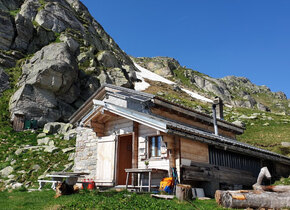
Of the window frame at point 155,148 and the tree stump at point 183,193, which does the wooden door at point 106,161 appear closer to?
the window frame at point 155,148

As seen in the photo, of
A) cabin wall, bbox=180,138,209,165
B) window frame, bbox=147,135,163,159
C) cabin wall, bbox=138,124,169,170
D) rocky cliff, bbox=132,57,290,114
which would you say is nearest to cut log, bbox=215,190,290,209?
cabin wall, bbox=180,138,209,165

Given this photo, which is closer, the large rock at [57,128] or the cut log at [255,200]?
the cut log at [255,200]

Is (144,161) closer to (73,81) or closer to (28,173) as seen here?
(28,173)

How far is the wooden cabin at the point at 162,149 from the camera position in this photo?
9.66 metres

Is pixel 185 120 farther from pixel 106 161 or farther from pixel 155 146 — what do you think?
pixel 106 161

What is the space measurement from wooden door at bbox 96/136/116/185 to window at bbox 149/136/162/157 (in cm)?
190

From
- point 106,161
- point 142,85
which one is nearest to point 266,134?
point 106,161

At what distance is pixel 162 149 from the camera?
401 inches

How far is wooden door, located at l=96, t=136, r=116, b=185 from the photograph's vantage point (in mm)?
11375

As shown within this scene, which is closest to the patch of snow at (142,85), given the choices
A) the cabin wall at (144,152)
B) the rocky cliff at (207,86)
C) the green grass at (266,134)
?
the rocky cliff at (207,86)

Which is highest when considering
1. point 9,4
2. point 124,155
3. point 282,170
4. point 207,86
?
point 207,86

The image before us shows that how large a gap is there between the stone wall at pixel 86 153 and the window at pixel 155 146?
13.1 feet

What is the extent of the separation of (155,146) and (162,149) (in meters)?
0.52

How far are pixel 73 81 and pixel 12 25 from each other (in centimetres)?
1283
